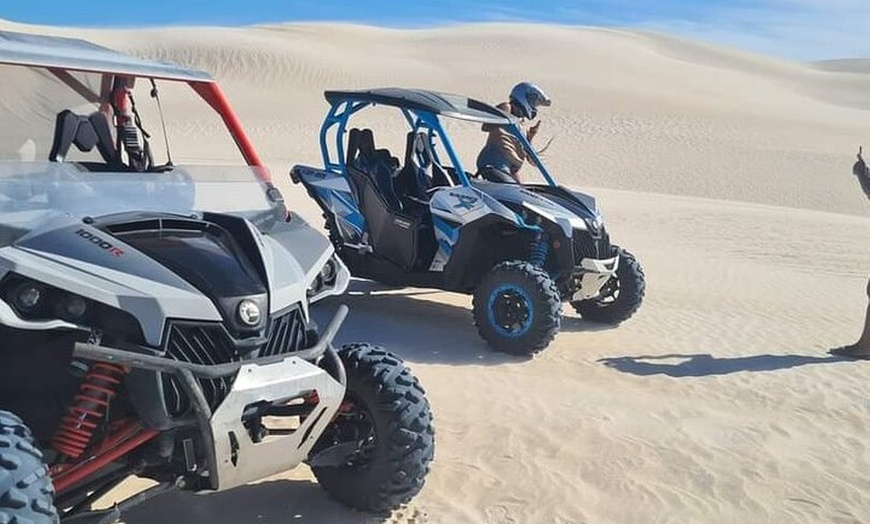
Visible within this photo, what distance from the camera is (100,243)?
3.11 m

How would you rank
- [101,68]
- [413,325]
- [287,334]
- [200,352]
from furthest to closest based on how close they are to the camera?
[413,325] → [101,68] → [287,334] → [200,352]

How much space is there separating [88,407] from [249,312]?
1.83 feet

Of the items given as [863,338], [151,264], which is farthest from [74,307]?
[863,338]

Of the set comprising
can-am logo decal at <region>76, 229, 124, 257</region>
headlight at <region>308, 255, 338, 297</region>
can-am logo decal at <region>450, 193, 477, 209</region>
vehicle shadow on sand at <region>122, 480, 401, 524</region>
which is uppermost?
can-am logo decal at <region>76, 229, 124, 257</region>

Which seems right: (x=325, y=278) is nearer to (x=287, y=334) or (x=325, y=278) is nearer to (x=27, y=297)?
(x=287, y=334)

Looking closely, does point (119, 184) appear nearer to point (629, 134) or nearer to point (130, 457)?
point (130, 457)

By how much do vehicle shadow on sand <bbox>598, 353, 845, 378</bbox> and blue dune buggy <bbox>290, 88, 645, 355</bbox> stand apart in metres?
0.68

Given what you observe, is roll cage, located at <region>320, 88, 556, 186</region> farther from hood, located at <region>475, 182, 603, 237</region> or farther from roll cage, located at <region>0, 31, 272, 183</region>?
roll cage, located at <region>0, 31, 272, 183</region>

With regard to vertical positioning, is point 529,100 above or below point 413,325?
above

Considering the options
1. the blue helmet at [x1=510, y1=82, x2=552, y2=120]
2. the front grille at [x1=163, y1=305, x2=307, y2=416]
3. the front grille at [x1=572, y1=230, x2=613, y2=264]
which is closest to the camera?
the front grille at [x1=163, y1=305, x2=307, y2=416]

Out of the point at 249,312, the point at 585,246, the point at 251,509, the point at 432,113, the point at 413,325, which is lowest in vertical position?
the point at 413,325

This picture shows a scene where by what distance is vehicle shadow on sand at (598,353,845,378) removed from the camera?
23.0 feet

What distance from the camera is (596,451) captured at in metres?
5.11

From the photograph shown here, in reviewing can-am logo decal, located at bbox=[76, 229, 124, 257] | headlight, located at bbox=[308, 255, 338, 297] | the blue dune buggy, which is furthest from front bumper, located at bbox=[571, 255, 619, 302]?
can-am logo decal, located at bbox=[76, 229, 124, 257]
